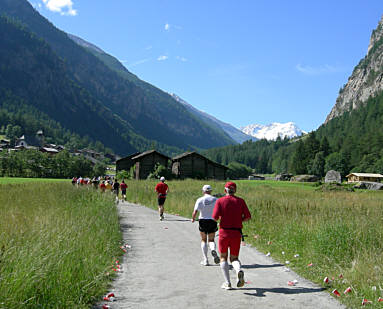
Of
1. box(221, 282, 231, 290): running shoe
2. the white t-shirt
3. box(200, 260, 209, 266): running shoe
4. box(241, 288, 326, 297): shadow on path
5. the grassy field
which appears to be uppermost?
the white t-shirt

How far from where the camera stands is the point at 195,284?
296 inches

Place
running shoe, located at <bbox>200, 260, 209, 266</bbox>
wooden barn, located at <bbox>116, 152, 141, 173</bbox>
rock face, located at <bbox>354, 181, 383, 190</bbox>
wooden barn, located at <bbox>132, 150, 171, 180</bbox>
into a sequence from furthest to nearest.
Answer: wooden barn, located at <bbox>116, 152, 141, 173</bbox> < wooden barn, located at <bbox>132, 150, 171, 180</bbox> < rock face, located at <bbox>354, 181, 383, 190</bbox> < running shoe, located at <bbox>200, 260, 209, 266</bbox>

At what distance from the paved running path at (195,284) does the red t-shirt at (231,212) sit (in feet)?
3.93

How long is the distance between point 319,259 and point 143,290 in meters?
4.41

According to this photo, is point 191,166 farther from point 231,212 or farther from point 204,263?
point 231,212

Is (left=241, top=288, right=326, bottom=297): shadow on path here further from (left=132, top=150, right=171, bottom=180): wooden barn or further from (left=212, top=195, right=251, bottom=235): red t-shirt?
(left=132, top=150, right=171, bottom=180): wooden barn

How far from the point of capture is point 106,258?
8.77m

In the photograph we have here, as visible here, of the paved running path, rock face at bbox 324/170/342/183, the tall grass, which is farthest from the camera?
rock face at bbox 324/170/342/183

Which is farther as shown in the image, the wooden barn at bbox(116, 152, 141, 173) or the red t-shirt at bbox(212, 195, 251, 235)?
the wooden barn at bbox(116, 152, 141, 173)

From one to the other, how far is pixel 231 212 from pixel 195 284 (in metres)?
1.54

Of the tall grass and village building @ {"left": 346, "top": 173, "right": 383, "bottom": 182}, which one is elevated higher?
village building @ {"left": 346, "top": 173, "right": 383, "bottom": 182}

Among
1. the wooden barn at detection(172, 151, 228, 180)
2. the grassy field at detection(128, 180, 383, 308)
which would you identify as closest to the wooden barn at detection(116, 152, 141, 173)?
the wooden barn at detection(172, 151, 228, 180)

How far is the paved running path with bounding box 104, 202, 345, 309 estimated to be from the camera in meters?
6.37

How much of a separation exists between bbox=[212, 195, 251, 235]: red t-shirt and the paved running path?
3.93 ft
